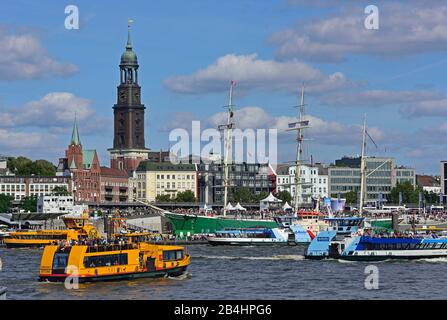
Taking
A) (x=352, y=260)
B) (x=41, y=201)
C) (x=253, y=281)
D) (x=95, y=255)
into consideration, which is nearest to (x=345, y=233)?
(x=352, y=260)

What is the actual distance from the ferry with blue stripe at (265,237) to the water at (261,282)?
32596mm

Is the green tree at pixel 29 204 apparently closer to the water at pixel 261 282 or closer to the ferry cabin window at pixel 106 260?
the water at pixel 261 282

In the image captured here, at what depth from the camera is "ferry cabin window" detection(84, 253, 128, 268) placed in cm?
5862

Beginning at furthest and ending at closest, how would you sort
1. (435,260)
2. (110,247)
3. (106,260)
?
(435,260)
(110,247)
(106,260)

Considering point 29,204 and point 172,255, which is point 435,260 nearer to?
point 172,255

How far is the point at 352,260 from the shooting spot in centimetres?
8288

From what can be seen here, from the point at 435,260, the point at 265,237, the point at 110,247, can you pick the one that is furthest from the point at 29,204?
the point at 110,247

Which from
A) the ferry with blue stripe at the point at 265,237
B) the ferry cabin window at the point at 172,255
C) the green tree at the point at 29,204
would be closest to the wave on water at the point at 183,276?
the ferry cabin window at the point at 172,255

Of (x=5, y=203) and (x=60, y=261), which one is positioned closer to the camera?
(x=60, y=261)

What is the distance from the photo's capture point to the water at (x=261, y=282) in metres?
53.4

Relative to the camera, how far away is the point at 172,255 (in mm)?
63625

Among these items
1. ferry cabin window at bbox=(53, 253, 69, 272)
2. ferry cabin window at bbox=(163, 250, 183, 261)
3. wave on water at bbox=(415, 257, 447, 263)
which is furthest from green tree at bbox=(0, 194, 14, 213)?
ferry cabin window at bbox=(53, 253, 69, 272)

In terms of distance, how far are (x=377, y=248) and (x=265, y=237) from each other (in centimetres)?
3617
